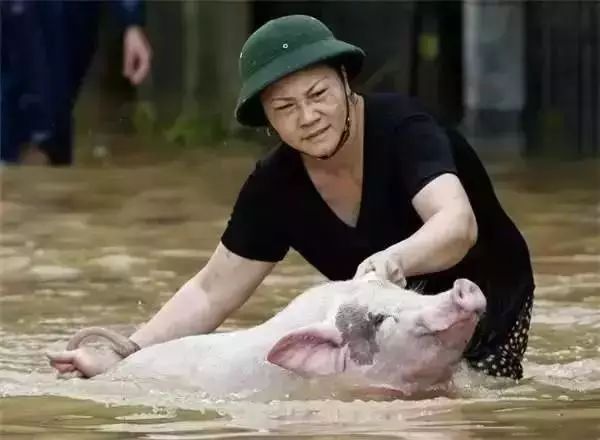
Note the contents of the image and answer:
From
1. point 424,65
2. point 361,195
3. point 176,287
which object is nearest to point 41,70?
point 424,65

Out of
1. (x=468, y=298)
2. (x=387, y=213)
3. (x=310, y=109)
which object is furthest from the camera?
(x=387, y=213)

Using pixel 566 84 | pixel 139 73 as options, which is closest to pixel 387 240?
pixel 139 73

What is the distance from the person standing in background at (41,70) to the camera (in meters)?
12.5

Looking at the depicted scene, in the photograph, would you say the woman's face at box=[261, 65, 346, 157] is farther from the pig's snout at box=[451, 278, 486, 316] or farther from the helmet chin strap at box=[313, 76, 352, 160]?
the pig's snout at box=[451, 278, 486, 316]

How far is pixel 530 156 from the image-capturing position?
1380 cm

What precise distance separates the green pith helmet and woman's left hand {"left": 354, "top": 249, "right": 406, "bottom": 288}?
56 cm

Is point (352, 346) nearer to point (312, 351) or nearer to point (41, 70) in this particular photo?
point (312, 351)

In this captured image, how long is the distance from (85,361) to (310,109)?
3.20 feet

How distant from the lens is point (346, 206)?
18.6 feet

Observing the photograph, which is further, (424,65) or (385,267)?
(424,65)

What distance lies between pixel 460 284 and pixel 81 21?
7879 millimetres

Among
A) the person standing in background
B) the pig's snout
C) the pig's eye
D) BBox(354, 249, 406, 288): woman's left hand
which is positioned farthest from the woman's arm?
the person standing in background

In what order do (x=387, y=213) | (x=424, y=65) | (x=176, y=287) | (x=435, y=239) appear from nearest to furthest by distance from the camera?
(x=435, y=239)
(x=387, y=213)
(x=176, y=287)
(x=424, y=65)

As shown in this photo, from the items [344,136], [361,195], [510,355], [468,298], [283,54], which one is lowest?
[510,355]
